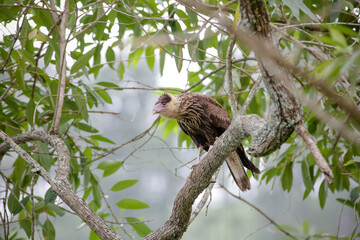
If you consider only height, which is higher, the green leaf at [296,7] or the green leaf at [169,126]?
the green leaf at [169,126]

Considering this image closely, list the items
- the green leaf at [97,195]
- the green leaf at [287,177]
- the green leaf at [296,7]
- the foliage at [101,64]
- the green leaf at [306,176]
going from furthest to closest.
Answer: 1. the green leaf at [287,177]
2. the green leaf at [306,176]
3. the green leaf at [97,195]
4. the foliage at [101,64]
5. the green leaf at [296,7]

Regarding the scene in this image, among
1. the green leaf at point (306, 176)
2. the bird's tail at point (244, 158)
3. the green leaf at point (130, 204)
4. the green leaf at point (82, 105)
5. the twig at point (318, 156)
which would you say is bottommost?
the green leaf at point (306, 176)

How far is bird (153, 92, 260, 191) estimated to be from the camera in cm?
296

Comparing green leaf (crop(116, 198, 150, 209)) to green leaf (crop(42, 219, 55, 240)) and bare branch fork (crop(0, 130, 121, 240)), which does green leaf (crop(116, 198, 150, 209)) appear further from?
bare branch fork (crop(0, 130, 121, 240))

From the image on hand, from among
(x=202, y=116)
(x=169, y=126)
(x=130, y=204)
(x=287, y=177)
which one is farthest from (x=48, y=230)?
(x=287, y=177)

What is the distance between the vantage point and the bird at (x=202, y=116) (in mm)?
2955

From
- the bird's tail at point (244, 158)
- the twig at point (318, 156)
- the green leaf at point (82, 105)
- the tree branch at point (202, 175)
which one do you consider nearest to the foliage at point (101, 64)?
the green leaf at point (82, 105)

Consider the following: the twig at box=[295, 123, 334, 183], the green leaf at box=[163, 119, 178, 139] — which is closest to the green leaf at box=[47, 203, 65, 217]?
the green leaf at box=[163, 119, 178, 139]

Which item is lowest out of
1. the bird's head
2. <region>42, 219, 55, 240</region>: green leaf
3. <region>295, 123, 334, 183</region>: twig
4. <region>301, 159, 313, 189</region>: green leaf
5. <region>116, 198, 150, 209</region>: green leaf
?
<region>301, 159, 313, 189</region>: green leaf

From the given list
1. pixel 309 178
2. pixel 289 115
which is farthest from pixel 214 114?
pixel 289 115

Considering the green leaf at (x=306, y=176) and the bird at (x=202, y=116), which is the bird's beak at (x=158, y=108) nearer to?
the bird at (x=202, y=116)

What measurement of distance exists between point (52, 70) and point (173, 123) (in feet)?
3.69

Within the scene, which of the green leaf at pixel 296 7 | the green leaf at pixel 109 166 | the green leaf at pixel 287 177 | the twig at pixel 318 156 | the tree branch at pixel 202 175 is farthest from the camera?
the green leaf at pixel 287 177

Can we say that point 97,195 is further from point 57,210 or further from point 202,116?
point 202,116
